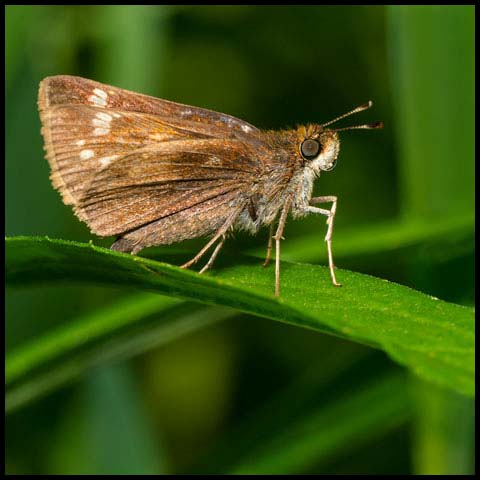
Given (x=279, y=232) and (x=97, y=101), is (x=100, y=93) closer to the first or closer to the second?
(x=97, y=101)

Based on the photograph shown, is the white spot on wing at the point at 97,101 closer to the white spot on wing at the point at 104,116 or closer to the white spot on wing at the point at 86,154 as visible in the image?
the white spot on wing at the point at 104,116

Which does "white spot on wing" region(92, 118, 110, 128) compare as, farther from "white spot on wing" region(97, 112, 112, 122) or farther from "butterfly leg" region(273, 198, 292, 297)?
"butterfly leg" region(273, 198, 292, 297)

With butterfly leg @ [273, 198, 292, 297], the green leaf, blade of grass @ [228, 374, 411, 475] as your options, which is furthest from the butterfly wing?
blade of grass @ [228, 374, 411, 475]

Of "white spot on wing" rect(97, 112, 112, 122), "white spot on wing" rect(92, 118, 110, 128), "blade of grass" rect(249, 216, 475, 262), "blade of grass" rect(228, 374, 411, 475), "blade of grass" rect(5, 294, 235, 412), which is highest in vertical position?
"white spot on wing" rect(97, 112, 112, 122)

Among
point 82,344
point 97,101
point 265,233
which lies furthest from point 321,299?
point 265,233

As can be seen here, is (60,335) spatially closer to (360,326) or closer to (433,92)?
(360,326)

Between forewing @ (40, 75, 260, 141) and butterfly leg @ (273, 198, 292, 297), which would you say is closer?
butterfly leg @ (273, 198, 292, 297)
